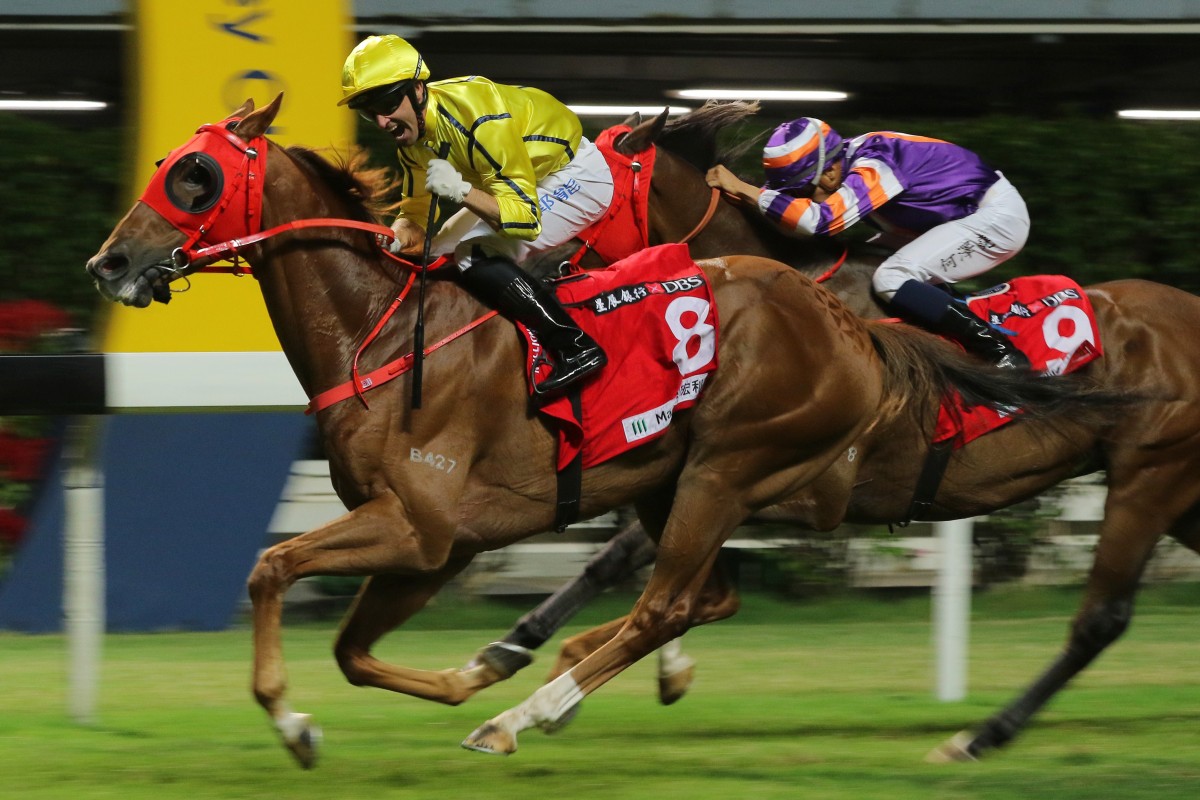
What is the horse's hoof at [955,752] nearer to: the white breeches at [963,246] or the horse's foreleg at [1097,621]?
the horse's foreleg at [1097,621]

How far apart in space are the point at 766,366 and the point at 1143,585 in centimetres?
402

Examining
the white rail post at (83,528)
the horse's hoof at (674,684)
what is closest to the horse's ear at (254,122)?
the white rail post at (83,528)

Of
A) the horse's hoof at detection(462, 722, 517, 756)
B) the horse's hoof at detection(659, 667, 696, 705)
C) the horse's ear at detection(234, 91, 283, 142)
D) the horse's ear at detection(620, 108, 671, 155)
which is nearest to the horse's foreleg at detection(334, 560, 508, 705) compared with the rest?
the horse's hoof at detection(462, 722, 517, 756)

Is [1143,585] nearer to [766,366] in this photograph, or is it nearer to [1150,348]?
[1150,348]

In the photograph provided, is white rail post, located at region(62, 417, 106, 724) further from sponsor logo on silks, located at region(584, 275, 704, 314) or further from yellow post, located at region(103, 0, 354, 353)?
yellow post, located at region(103, 0, 354, 353)

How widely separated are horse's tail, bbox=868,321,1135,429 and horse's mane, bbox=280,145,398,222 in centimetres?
138

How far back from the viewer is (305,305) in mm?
3824

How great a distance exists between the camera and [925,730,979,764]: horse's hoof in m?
4.12

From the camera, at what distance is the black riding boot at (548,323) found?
3.82 metres

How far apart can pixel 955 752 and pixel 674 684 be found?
2.85ft

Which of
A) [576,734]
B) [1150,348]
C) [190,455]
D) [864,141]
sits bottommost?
[190,455]

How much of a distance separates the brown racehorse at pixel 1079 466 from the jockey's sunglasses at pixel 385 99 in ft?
3.65

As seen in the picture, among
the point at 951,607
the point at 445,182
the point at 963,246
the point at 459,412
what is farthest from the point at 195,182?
the point at 951,607

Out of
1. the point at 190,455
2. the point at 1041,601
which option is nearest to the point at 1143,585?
the point at 1041,601
